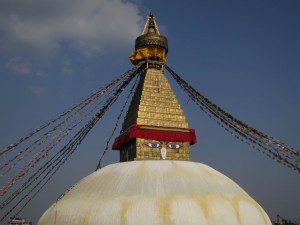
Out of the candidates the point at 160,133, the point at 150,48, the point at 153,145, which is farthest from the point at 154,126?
the point at 150,48

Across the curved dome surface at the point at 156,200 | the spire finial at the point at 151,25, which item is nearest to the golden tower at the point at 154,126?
the spire finial at the point at 151,25

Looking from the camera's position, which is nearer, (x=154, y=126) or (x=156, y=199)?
(x=156, y=199)

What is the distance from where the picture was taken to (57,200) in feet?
29.9

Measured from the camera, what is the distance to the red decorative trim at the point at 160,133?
1180 cm

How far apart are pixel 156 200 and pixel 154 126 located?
4.91 meters

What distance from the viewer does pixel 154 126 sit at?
12008mm

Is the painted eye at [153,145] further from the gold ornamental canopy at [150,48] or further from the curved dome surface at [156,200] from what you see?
the gold ornamental canopy at [150,48]

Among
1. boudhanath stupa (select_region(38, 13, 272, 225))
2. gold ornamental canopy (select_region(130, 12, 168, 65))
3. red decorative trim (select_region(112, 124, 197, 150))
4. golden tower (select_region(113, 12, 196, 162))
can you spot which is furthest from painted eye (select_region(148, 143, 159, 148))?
gold ornamental canopy (select_region(130, 12, 168, 65))

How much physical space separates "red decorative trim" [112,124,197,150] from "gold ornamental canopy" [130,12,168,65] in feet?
12.5

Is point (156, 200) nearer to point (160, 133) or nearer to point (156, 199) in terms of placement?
point (156, 199)

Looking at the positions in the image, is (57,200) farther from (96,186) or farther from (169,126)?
(169,126)

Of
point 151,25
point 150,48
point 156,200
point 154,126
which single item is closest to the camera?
point 156,200

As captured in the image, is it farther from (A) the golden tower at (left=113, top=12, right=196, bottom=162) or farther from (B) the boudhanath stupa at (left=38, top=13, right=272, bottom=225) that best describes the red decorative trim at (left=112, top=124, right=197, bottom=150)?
(B) the boudhanath stupa at (left=38, top=13, right=272, bottom=225)

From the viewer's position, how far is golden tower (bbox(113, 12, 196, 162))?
11.8m
